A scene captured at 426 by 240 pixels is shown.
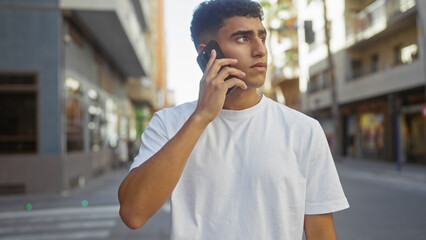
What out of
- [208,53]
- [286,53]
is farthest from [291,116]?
[286,53]

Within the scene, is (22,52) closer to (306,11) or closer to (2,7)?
(2,7)

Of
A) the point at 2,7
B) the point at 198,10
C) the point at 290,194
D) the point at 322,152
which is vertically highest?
the point at 2,7

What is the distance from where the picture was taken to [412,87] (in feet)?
63.3

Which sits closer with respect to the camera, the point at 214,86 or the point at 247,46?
the point at 214,86

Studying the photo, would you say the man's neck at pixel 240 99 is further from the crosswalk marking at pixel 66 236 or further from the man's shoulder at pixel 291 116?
the crosswalk marking at pixel 66 236

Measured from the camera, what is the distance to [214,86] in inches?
61.7

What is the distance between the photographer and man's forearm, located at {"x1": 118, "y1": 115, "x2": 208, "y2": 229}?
59.6 inches

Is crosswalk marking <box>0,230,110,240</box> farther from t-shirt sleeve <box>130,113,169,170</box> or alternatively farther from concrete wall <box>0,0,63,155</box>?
concrete wall <box>0,0,63,155</box>

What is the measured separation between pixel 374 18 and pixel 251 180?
76.9 feet

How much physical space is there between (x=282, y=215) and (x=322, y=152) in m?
0.31

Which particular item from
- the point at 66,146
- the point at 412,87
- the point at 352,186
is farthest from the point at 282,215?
the point at 412,87

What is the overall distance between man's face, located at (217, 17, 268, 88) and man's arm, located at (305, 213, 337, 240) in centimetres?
60

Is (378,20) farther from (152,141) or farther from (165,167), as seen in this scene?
(165,167)

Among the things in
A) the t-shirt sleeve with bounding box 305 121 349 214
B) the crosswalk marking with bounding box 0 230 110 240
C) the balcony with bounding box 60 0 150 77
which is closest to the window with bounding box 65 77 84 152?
the balcony with bounding box 60 0 150 77
